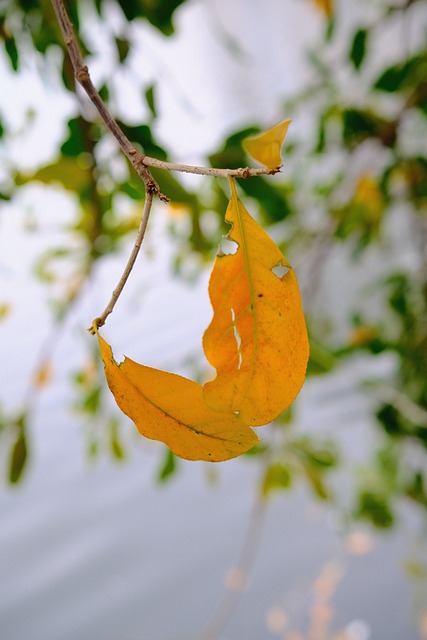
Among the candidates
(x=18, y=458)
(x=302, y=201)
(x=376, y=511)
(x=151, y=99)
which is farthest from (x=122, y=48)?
(x=376, y=511)

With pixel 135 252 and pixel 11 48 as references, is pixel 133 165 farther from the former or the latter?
pixel 11 48

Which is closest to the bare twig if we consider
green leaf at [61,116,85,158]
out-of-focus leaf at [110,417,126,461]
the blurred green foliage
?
the blurred green foliage

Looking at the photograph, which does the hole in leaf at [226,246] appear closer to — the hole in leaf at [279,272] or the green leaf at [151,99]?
the hole in leaf at [279,272]

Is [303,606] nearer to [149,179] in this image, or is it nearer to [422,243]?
[422,243]

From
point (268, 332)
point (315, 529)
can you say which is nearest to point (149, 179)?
point (268, 332)

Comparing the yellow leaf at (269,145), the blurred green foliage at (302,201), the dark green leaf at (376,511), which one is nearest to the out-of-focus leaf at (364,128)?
the blurred green foliage at (302,201)

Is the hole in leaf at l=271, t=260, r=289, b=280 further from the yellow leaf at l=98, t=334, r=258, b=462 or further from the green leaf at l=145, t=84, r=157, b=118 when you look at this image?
the green leaf at l=145, t=84, r=157, b=118
